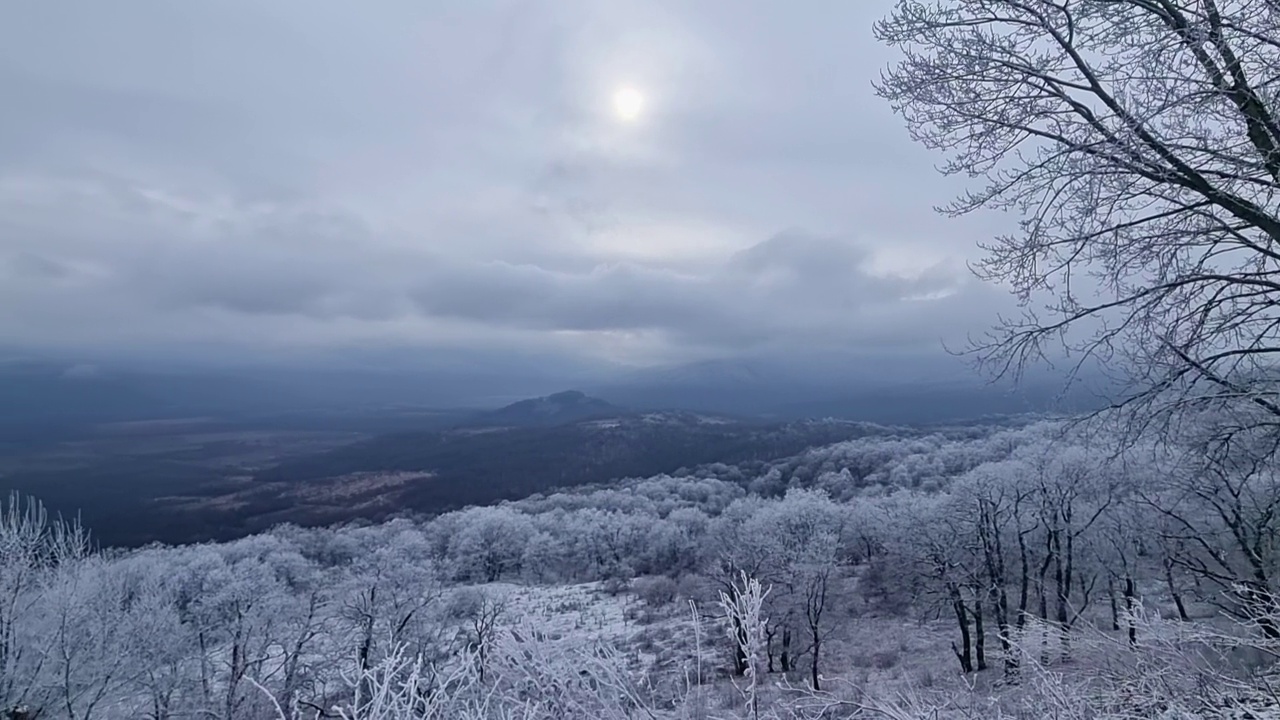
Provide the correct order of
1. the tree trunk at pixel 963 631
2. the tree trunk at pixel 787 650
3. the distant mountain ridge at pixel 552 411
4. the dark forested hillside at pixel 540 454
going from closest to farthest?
the tree trunk at pixel 963 631
the tree trunk at pixel 787 650
the dark forested hillside at pixel 540 454
the distant mountain ridge at pixel 552 411

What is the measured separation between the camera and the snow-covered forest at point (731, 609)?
3.67 meters

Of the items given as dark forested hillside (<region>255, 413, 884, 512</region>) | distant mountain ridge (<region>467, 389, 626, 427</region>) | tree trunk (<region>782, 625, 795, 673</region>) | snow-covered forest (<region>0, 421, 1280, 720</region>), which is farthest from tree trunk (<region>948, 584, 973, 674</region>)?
distant mountain ridge (<region>467, 389, 626, 427</region>)

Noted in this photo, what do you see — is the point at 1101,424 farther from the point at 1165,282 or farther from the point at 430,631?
the point at 430,631

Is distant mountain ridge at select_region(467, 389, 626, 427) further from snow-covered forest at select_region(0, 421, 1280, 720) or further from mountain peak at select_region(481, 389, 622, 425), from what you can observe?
snow-covered forest at select_region(0, 421, 1280, 720)

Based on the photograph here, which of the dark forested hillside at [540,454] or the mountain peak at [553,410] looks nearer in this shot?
the dark forested hillside at [540,454]

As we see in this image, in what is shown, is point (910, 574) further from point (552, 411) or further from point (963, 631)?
point (552, 411)

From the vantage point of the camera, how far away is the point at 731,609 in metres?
3.41

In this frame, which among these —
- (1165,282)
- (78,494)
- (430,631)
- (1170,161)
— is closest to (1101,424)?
(1165,282)

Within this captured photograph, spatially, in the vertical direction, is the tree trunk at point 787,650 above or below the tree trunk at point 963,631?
below

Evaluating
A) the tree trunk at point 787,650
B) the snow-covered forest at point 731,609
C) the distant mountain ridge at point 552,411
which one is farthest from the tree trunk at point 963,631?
the distant mountain ridge at point 552,411

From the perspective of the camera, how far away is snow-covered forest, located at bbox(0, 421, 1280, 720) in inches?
144

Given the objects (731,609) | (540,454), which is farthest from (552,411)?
(731,609)

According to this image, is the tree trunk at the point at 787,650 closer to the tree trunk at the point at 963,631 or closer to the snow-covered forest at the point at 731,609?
the snow-covered forest at the point at 731,609

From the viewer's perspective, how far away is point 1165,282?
4.53m
